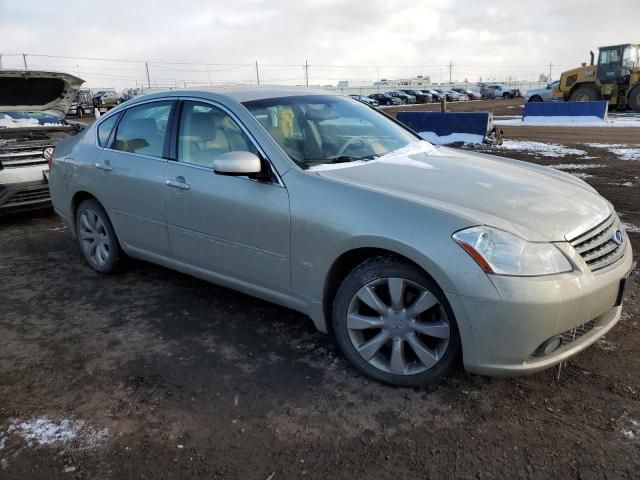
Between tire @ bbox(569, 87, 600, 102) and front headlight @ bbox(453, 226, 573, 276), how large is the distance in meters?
26.9

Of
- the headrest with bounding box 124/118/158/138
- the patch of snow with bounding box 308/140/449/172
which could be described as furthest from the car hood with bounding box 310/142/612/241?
the headrest with bounding box 124/118/158/138

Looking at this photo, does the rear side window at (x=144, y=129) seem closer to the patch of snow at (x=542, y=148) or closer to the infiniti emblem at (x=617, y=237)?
the infiniti emblem at (x=617, y=237)

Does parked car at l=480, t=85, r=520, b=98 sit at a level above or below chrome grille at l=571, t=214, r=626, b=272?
above

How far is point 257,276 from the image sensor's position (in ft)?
11.1

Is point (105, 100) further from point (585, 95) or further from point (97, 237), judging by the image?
point (97, 237)

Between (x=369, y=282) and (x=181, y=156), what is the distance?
69.6 inches

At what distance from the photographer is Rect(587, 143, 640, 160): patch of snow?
10695 mm

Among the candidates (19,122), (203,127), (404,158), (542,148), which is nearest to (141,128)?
(203,127)

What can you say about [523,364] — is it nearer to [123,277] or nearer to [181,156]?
[181,156]

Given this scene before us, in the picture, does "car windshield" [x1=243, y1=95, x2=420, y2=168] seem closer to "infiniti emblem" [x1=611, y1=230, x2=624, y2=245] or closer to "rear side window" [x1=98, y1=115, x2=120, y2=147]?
"infiniti emblem" [x1=611, y1=230, x2=624, y2=245]

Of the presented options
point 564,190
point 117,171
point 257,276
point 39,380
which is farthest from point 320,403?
point 117,171

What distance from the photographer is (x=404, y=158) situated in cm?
360

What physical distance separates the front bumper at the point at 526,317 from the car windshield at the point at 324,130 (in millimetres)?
1390

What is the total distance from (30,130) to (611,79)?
1017 inches
